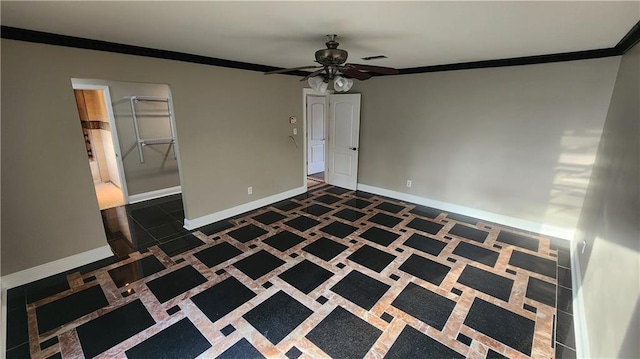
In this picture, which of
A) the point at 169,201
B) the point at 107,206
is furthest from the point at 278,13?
the point at 107,206

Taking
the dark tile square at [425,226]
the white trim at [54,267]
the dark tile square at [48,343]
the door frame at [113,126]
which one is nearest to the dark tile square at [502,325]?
the dark tile square at [425,226]

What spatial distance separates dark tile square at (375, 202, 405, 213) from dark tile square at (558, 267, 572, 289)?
2134mm

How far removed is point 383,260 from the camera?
3145mm

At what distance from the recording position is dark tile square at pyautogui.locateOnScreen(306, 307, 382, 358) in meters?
2.01

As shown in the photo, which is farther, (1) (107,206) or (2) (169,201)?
(2) (169,201)

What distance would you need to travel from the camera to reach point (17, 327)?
2186 mm

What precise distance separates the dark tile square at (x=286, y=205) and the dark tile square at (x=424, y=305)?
2.52 m

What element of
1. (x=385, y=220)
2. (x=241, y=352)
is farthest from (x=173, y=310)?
(x=385, y=220)

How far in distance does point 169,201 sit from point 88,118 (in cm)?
264

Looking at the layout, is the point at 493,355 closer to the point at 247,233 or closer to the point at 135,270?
the point at 247,233

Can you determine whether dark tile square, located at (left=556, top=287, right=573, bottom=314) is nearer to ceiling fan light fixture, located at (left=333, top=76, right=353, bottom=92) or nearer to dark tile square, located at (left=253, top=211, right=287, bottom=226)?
ceiling fan light fixture, located at (left=333, top=76, right=353, bottom=92)

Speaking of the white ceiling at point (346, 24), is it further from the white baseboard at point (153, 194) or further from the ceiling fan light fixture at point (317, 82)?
the white baseboard at point (153, 194)

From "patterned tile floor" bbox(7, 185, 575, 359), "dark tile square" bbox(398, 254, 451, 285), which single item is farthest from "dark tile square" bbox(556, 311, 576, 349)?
"dark tile square" bbox(398, 254, 451, 285)

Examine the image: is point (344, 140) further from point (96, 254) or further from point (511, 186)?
point (96, 254)
